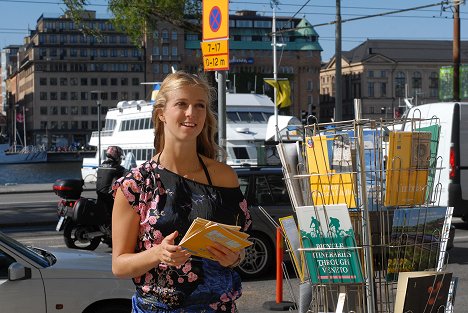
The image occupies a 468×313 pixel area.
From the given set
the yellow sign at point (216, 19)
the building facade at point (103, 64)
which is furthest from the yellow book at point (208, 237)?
the building facade at point (103, 64)

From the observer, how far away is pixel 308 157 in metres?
4.71

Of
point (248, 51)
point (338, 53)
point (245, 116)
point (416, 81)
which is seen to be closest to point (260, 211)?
point (338, 53)

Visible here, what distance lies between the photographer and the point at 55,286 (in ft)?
21.6

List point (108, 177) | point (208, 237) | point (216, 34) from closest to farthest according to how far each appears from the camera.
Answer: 1. point (208, 237)
2. point (216, 34)
3. point (108, 177)

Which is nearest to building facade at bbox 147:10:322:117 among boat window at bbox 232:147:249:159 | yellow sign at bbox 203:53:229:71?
boat window at bbox 232:147:249:159

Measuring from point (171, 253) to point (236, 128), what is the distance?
109ft

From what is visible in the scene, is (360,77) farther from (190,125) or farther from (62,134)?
(190,125)

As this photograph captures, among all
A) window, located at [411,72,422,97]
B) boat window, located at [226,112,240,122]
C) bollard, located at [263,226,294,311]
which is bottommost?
bollard, located at [263,226,294,311]

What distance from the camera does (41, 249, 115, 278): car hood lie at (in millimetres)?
6661

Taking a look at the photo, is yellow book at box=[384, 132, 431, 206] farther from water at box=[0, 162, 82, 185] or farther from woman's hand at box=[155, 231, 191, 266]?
water at box=[0, 162, 82, 185]

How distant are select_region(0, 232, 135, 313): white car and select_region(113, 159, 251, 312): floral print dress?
9.39 ft

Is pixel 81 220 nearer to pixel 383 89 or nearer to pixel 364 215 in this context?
pixel 364 215

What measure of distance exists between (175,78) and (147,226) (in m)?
0.65

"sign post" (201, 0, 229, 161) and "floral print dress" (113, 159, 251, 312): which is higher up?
"sign post" (201, 0, 229, 161)
